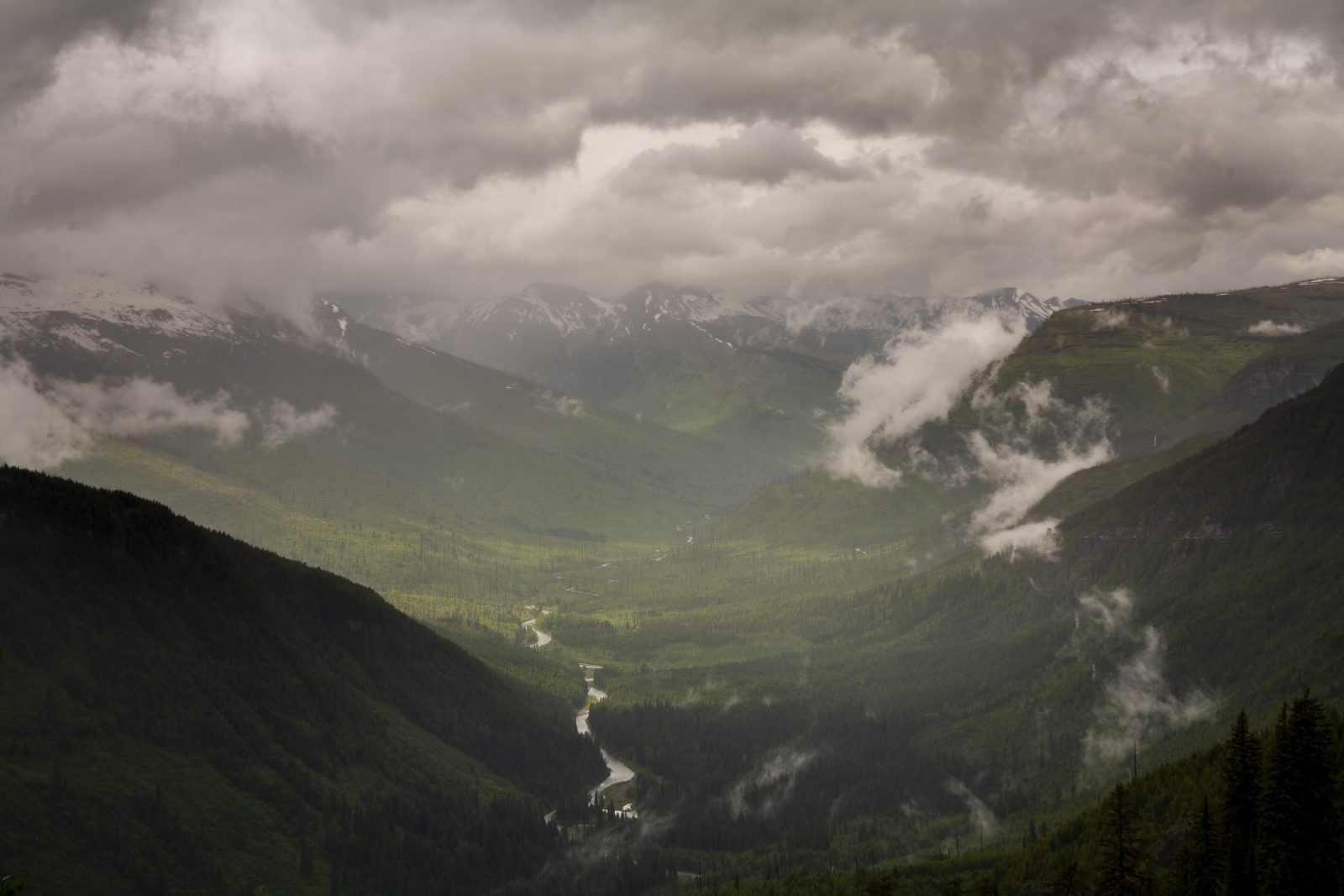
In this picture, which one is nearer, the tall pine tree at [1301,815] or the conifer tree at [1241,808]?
the tall pine tree at [1301,815]

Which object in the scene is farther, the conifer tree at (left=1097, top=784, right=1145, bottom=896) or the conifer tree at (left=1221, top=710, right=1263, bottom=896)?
the conifer tree at (left=1221, top=710, right=1263, bottom=896)

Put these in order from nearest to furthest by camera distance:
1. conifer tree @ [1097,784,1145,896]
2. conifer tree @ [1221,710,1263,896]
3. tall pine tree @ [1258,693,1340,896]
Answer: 1. conifer tree @ [1097,784,1145,896]
2. tall pine tree @ [1258,693,1340,896]
3. conifer tree @ [1221,710,1263,896]

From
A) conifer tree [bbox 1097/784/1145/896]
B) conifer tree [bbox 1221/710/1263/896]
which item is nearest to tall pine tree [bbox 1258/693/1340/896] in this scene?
conifer tree [bbox 1221/710/1263/896]

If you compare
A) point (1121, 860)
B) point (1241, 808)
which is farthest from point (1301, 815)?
point (1121, 860)

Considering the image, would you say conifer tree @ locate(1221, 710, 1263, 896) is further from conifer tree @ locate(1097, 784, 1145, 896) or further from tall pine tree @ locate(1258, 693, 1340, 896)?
conifer tree @ locate(1097, 784, 1145, 896)

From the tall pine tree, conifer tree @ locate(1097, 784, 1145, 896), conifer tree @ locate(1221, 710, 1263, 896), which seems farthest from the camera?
conifer tree @ locate(1221, 710, 1263, 896)

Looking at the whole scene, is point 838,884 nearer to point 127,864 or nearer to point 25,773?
point 127,864

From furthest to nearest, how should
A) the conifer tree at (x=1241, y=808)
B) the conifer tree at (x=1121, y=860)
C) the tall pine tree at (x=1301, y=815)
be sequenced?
1. the conifer tree at (x=1241, y=808)
2. the tall pine tree at (x=1301, y=815)
3. the conifer tree at (x=1121, y=860)

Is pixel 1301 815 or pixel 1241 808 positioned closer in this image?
pixel 1301 815

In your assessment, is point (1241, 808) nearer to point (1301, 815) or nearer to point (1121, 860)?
point (1301, 815)

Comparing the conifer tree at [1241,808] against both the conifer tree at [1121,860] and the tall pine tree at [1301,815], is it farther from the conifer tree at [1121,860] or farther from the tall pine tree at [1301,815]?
the conifer tree at [1121,860]

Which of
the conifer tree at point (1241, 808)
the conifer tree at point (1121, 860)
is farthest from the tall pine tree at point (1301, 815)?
the conifer tree at point (1121, 860)
